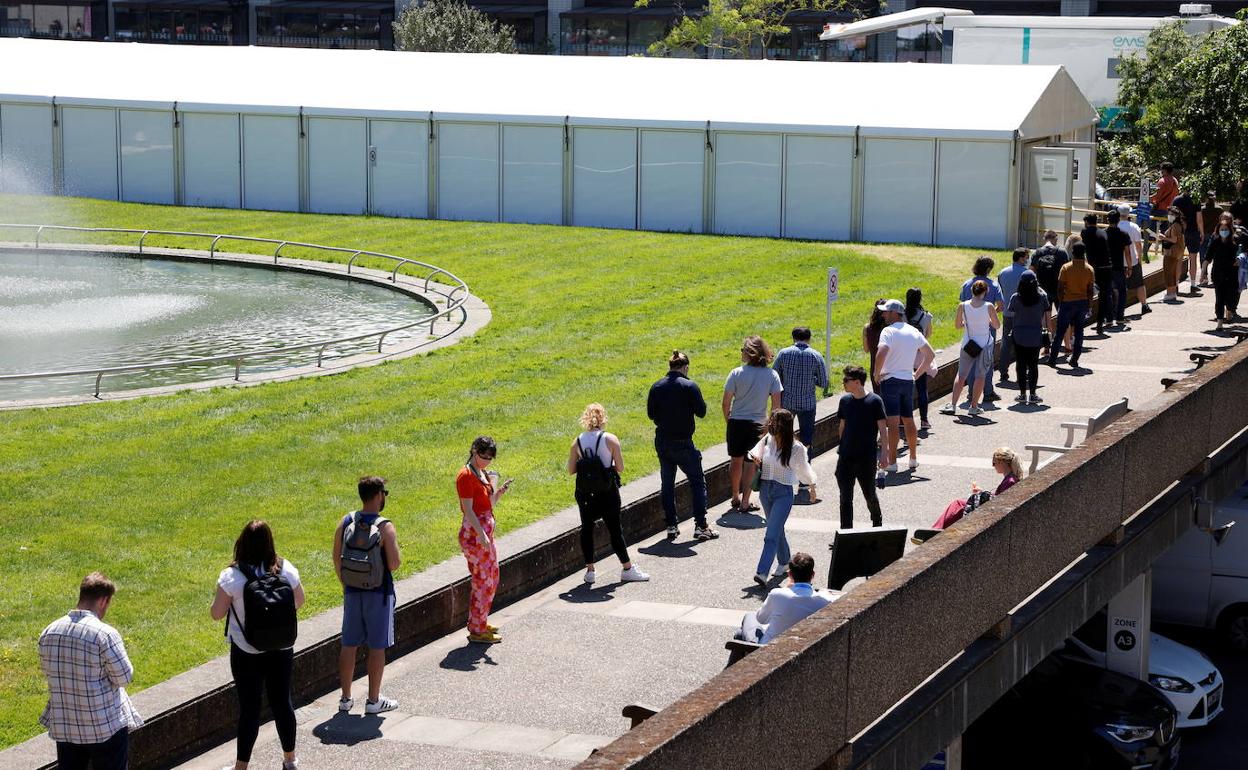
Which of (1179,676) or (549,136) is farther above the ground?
(549,136)

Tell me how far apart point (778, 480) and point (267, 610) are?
5.18 m

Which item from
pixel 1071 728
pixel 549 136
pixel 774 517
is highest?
pixel 549 136

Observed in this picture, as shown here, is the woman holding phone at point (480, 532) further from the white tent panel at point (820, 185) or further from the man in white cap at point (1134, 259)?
the white tent panel at point (820, 185)

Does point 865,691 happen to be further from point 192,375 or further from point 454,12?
point 454,12

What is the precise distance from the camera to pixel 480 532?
463 inches

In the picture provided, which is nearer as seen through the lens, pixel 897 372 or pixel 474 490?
pixel 474 490

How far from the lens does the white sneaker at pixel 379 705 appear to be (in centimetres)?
1073

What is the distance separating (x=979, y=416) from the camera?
1962cm

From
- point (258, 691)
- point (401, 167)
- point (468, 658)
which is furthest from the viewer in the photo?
point (401, 167)

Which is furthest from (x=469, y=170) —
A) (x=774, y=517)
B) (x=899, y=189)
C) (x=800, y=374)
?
(x=774, y=517)

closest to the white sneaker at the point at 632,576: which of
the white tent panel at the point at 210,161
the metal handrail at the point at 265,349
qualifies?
the metal handrail at the point at 265,349

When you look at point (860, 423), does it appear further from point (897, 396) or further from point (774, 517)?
point (897, 396)

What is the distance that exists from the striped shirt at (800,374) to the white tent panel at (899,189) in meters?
18.8

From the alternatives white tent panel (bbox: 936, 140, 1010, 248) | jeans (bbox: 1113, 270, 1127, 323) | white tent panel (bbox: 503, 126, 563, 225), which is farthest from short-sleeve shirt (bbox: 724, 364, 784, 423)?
white tent panel (bbox: 503, 126, 563, 225)
